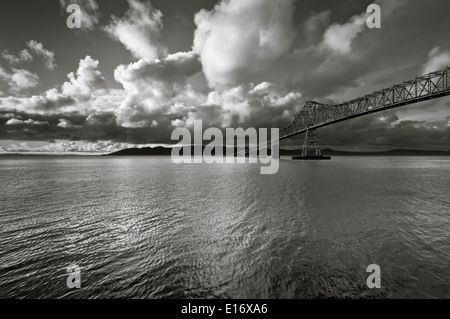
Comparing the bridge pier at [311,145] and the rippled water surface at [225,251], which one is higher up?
the bridge pier at [311,145]

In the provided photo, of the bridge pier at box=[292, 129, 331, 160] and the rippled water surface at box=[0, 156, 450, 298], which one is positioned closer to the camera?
the rippled water surface at box=[0, 156, 450, 298]

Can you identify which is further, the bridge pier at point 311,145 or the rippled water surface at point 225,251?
the bridge pier at point 311,145

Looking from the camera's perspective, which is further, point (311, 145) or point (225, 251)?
point (311, 145)

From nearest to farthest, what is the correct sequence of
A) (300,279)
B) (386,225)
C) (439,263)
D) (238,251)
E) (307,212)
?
(300,279), (439,263), (238,251), (386,225), (307,212)

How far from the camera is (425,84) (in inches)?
1944

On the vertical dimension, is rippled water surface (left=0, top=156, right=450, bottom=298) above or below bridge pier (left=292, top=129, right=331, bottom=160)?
below

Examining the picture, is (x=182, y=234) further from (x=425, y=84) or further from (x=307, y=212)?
(x=425, y=84)

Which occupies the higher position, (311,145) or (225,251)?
(311,145)
